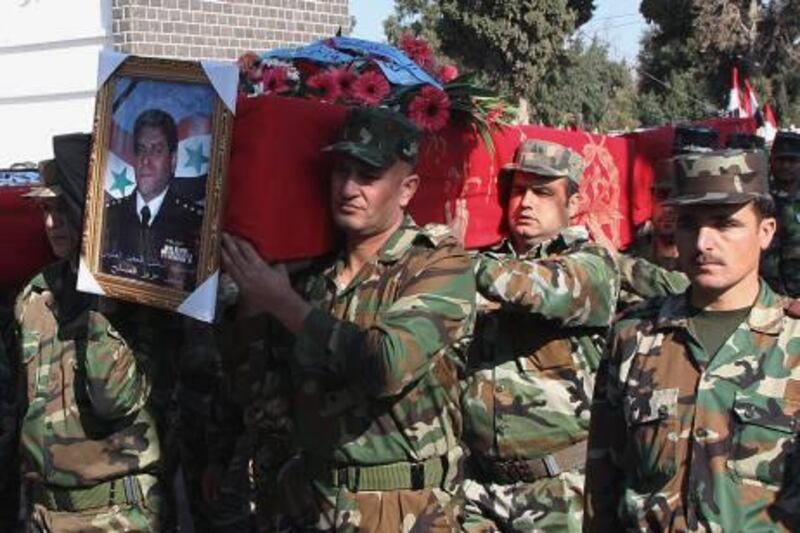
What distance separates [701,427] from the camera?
2805mm

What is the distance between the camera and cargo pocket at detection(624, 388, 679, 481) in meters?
2.84

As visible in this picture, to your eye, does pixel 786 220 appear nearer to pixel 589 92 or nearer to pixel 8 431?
pixel 8 431

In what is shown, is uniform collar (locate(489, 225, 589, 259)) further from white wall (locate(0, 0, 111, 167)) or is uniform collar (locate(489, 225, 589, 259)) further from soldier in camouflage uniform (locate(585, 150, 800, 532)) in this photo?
white wall (locate(0, 0, 111, 167))

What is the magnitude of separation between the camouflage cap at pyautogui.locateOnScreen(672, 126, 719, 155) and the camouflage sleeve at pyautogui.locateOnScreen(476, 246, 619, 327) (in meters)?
1.20

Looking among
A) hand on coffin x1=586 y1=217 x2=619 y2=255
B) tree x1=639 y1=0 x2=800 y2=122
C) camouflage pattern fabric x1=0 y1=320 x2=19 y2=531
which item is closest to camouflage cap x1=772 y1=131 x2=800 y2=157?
hand on coffin x1=586 y1=217 x2=619 y2=255

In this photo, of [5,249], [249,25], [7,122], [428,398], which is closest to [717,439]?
[428,398]

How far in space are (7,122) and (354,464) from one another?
6.57 metres

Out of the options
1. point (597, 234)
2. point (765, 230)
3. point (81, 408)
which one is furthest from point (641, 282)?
point (81, 408)

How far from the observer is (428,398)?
3385 millimetres

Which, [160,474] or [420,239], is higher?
[420,239]

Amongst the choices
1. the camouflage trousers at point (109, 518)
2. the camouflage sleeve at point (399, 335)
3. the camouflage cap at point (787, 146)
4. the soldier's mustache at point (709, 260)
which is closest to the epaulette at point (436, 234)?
the camouflage sleeve at point (399, 335)

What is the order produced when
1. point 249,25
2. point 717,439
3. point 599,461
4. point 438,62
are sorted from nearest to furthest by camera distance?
point 717,439 < point 599,461 < point 438,62 < point 249,25

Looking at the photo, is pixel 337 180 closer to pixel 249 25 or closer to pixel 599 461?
pixel 599 461

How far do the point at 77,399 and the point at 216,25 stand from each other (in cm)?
488
